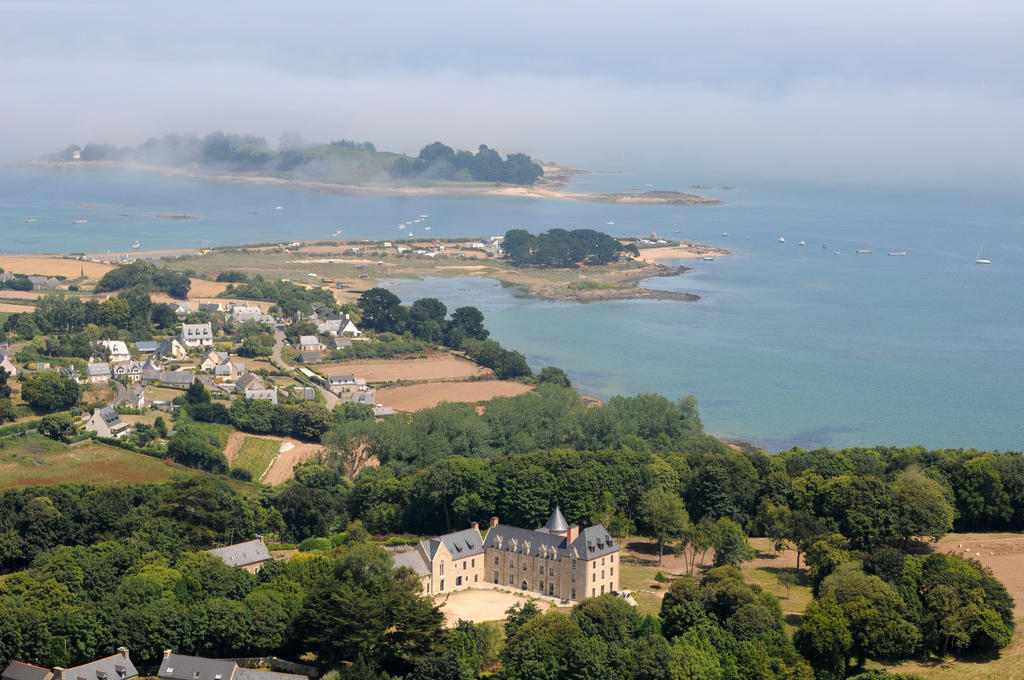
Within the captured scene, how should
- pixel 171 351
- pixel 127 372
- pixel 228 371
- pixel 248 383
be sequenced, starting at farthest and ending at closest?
pixel 171 351, pixel 228 371, pixel 127 372, pixel 248 383

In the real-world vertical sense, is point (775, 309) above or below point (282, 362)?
above

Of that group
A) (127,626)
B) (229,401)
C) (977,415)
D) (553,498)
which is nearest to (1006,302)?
(977,415)

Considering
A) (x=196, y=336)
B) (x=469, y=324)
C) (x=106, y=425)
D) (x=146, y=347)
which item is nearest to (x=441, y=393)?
(x=469, y=324)

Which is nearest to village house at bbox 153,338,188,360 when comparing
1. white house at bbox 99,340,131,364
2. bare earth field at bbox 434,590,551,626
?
white house at bbox 99,340,131,364

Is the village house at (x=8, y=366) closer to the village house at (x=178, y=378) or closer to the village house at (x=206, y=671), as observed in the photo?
the village house at (x=178, y=378)

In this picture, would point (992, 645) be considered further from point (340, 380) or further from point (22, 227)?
point (22, 227)

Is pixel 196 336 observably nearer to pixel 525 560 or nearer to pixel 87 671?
pixel 525 560

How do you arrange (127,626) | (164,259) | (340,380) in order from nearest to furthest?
(127,626) → (340,380) → (164,259)
